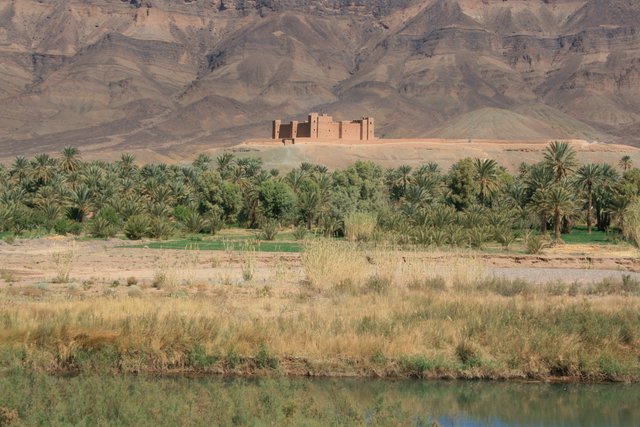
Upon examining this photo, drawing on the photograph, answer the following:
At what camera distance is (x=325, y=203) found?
5250 centimetres

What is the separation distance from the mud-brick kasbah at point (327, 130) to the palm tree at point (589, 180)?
6135 centimetres

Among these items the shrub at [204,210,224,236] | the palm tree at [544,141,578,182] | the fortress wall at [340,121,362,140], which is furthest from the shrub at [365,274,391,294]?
the fortress wall at [340,121,362,140]

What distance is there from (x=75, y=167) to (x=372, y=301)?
4726cm

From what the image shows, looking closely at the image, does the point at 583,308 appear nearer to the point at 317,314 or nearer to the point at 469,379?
the point at 469,379

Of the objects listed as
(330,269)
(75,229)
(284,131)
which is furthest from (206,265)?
(284,131)

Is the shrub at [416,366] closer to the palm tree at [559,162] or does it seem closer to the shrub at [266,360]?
the shrub at [266,360]

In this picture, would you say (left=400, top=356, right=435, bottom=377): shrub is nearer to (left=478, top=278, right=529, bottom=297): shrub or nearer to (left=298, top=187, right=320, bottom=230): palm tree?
(left=478, top=278, right=529, bottom=297): shrub

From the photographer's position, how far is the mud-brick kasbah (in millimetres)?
117475

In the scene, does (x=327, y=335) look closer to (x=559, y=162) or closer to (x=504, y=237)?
(x=504, y=237)

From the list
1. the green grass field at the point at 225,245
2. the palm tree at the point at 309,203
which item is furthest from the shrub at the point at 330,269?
the palm tree at the point at 309,203

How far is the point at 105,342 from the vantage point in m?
16.8

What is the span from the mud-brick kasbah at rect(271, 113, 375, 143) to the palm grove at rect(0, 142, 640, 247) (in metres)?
52.4

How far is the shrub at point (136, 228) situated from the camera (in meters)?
44.7

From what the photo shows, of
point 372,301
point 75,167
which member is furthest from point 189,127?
point 372,301
